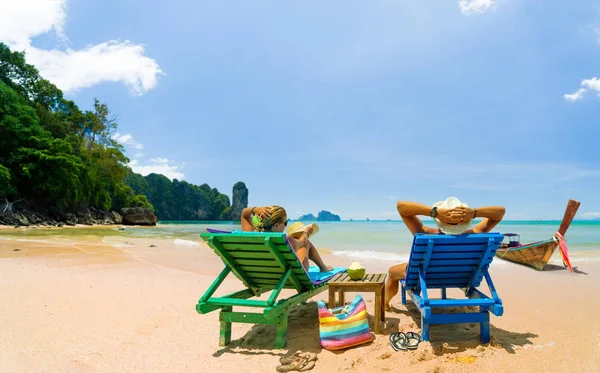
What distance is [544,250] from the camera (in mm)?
10383

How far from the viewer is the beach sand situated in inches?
132

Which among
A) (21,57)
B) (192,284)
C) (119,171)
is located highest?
(21,57)

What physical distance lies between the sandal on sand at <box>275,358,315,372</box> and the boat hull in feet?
31.7

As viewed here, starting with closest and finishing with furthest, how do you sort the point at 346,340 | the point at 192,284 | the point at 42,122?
the point at 346,340 → the point at 192,284 → the point at 42,122

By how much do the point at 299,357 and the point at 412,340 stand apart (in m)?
1.20

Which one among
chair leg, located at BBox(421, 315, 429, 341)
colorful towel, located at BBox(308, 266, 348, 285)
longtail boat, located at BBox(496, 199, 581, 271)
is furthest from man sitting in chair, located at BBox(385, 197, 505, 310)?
longtail boat, located at BBox(496, 199, 581, 271)

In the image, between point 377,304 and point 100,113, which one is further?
point 100,113

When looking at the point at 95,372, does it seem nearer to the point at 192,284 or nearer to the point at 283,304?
the point at 283,304

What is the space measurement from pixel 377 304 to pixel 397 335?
1.39 feet

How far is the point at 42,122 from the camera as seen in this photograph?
4216 cm

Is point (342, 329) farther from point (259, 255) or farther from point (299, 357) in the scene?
point (259, 255)

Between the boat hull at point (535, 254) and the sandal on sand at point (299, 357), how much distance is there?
9.52 m

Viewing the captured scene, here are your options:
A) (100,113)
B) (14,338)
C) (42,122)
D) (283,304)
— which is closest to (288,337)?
(283,304)

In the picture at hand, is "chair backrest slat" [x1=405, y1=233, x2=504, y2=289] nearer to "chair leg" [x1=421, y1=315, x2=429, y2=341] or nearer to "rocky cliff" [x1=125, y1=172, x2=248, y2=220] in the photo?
"chair leg" [x1=421, y1=315, x2=429, y2=341]
